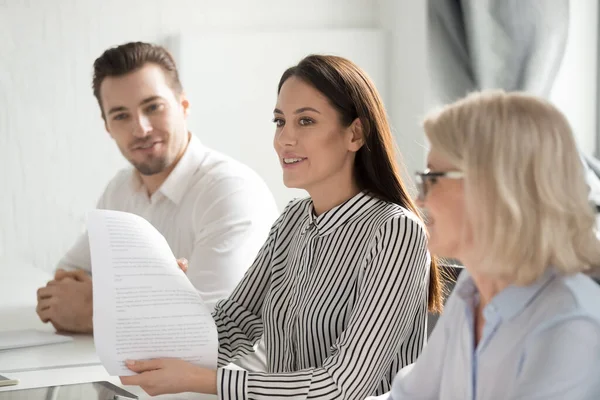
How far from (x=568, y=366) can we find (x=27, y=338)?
1.45 metres

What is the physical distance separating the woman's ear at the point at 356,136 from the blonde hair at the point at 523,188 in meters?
0.65

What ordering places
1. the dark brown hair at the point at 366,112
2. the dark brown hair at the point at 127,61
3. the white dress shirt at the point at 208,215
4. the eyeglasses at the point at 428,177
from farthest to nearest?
the dark brown hair at the point at 127,61 → the white dress shirt at the point at 208,215 → the dark brown hair at the point at 366,112 → the eyeglasses at the point at 428,177

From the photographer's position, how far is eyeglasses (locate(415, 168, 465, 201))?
116cm

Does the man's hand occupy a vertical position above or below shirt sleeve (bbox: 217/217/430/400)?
below

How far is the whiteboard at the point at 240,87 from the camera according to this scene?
4.18 metres

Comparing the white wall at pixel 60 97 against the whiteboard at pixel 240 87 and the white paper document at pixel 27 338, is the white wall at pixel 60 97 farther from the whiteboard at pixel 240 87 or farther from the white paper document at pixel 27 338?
the white paper document at pixel 27 338

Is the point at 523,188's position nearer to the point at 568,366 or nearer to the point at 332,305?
the point at 568,366

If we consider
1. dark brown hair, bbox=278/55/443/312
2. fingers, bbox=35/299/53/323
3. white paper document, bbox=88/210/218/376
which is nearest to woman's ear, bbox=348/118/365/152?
dark brown hair, bbox=278/55/443/312

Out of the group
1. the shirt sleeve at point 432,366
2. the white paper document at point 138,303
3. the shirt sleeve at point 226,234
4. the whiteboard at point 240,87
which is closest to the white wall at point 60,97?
the whiteboard at point 240,87

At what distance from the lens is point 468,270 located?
49.2 inches

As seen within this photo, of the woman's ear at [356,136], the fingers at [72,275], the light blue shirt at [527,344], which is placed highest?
the woman's ear at [356,136]

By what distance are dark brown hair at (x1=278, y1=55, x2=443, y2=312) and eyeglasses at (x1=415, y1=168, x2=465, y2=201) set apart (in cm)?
54

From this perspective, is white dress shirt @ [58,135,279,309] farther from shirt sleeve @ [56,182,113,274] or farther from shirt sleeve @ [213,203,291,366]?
shirt sleeve @ [213,203,291,366]

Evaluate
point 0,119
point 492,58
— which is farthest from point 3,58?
point 492,58
